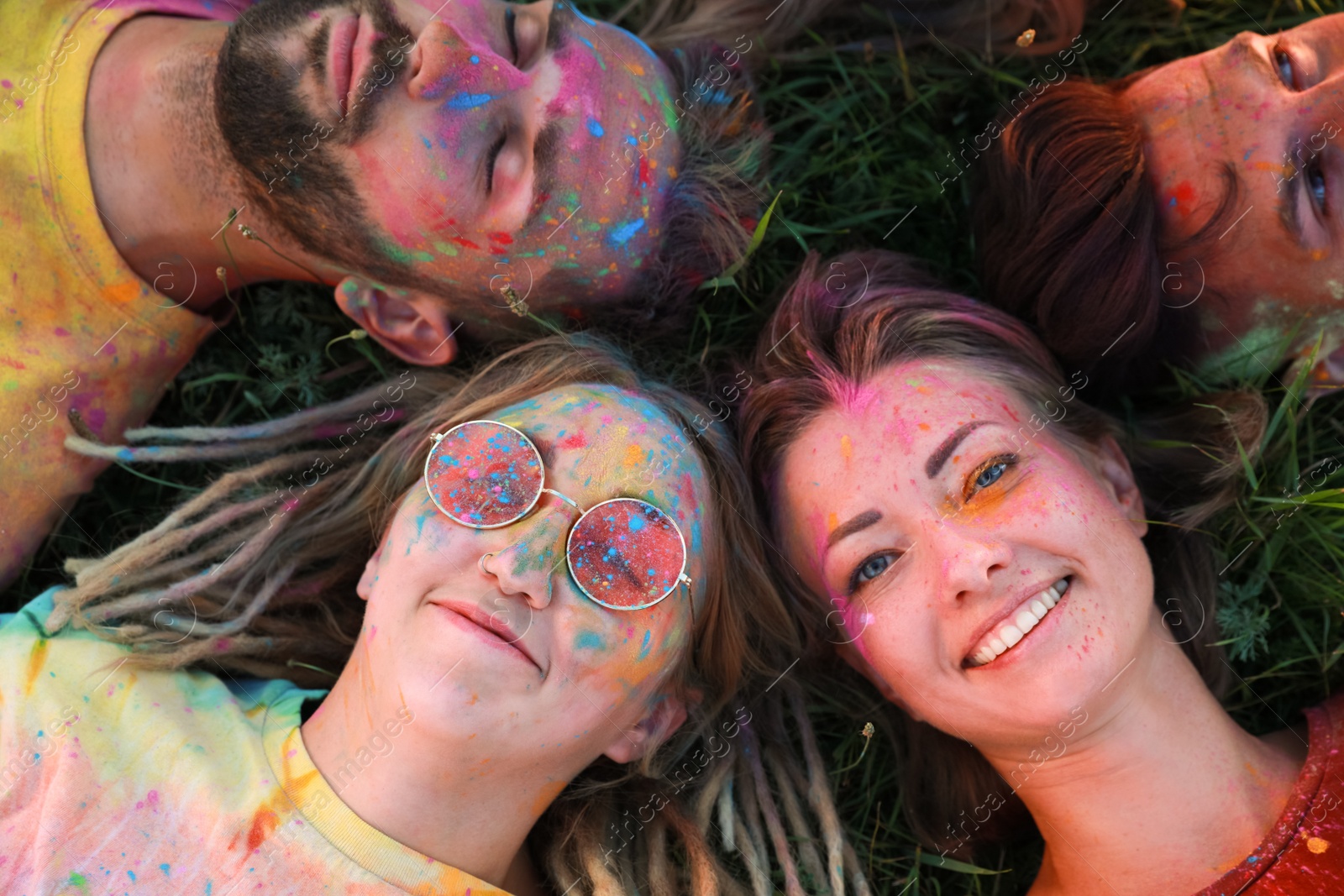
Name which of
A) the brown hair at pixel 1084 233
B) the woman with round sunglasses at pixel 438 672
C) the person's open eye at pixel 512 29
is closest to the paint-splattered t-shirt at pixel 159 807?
the woman with round sunglasses at pixel 438 672

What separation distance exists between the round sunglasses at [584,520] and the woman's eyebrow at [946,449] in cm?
69

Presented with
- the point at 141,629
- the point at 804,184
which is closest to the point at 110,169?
the point at 141,629

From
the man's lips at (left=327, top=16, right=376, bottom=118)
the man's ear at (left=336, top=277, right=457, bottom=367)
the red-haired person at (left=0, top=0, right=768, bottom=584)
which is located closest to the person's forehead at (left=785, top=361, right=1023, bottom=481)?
the red-haired person at (left=0, top=0, right=768, bottom=584)

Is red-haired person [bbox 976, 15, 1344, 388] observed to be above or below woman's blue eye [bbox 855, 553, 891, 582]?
above

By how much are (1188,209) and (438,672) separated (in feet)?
8.39

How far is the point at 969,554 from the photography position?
8.48 feet

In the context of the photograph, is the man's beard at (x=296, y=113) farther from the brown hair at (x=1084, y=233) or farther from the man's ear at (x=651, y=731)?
the brown hair at (x=1084, y=233)

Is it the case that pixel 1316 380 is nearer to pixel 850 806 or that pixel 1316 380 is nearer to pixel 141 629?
pixel 850 806

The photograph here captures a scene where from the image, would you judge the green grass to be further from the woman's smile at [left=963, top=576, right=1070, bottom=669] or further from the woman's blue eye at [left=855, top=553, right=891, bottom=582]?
the woman's smile at [left=963, top=576, right=1070, bottom=669]

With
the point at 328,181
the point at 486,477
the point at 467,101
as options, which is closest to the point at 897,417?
the point at 486,477

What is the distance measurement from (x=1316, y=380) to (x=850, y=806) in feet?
6.89

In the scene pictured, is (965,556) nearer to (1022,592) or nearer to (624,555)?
(1022,592)

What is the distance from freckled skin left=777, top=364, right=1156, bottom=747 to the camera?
2600 mm

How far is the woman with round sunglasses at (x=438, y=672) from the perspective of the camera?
102 inches
